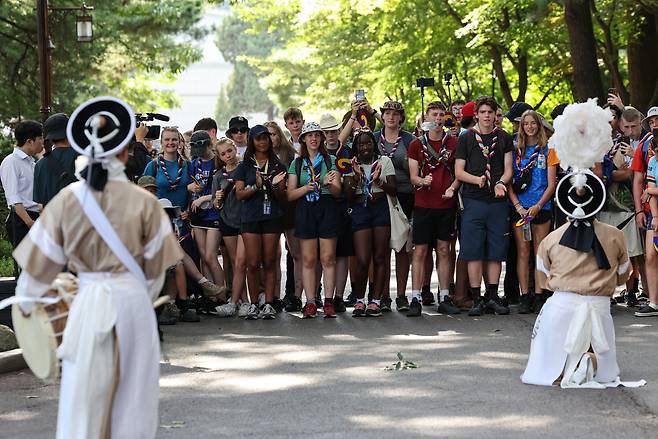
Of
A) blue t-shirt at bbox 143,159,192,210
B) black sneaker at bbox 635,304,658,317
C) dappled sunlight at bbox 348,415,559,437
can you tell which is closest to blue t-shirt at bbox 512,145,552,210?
black sneaker at bbox 635,304,658,317

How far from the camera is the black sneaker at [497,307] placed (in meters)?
13.7

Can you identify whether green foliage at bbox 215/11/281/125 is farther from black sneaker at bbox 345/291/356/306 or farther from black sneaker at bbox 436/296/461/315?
black sneaker at bbox 436/296/461/315

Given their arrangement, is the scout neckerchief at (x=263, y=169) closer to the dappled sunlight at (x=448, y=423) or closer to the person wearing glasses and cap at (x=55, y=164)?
the person wearing glasses and cap at (x=55, y=164)

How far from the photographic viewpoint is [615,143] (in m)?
14.3

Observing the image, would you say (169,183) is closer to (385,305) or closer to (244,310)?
(244,310)

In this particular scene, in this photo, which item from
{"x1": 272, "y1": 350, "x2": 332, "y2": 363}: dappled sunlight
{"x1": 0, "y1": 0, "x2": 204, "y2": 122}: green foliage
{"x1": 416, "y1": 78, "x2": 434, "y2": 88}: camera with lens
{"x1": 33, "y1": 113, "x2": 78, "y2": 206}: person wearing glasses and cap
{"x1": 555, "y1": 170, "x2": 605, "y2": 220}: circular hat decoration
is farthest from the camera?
{"x1": 0, "y1": 0, "x2": 204, "y2": 122}: green foliage

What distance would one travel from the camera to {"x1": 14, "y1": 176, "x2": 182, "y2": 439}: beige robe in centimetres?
651

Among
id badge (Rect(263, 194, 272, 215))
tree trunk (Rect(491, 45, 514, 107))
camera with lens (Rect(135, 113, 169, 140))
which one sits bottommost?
id badge (Rect(263, 194, 272, 215))

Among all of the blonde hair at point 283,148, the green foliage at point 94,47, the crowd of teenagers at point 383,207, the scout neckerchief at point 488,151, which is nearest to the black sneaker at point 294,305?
the crowd of teenagers at point 383,207

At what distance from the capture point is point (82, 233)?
6516 mm

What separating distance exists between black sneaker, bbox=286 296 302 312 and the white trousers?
7.93 metres

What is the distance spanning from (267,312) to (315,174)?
153 centimetres

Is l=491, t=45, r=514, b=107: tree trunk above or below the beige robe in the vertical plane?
above

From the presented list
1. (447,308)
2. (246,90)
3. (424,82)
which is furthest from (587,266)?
(246,90)
